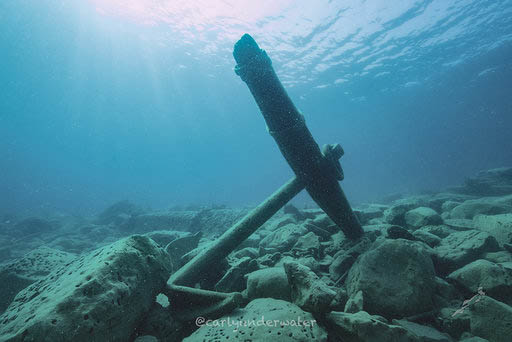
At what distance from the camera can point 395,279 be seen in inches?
87.3

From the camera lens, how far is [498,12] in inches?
800

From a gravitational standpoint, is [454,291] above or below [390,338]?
below

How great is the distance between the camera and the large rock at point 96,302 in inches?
53.2

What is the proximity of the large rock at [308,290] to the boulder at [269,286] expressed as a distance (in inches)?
11.9

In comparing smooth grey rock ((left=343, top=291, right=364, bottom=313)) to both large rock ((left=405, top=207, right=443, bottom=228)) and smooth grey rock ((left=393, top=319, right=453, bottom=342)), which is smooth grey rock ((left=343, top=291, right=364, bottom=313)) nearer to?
smooth grey rock ((left=393, top=319, right=453, bottom=342))

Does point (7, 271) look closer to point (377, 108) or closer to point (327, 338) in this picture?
point (327, 338)

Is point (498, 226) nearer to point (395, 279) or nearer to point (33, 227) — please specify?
point (395, 279)

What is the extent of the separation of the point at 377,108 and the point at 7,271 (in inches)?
2302

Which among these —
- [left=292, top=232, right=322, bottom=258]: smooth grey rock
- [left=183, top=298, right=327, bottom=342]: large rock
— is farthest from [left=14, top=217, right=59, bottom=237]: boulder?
[left=183, top=298, right=327, bottom=342]: large rock

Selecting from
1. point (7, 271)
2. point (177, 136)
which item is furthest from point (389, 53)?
point (177, 136)

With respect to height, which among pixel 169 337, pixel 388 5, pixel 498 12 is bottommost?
pixel 169 337

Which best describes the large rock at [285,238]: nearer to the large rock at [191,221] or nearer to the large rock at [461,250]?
the large rock at [461,250]

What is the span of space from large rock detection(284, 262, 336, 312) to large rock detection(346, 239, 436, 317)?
1.86 feet

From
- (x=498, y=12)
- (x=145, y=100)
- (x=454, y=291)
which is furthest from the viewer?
(x=145, y=100)
